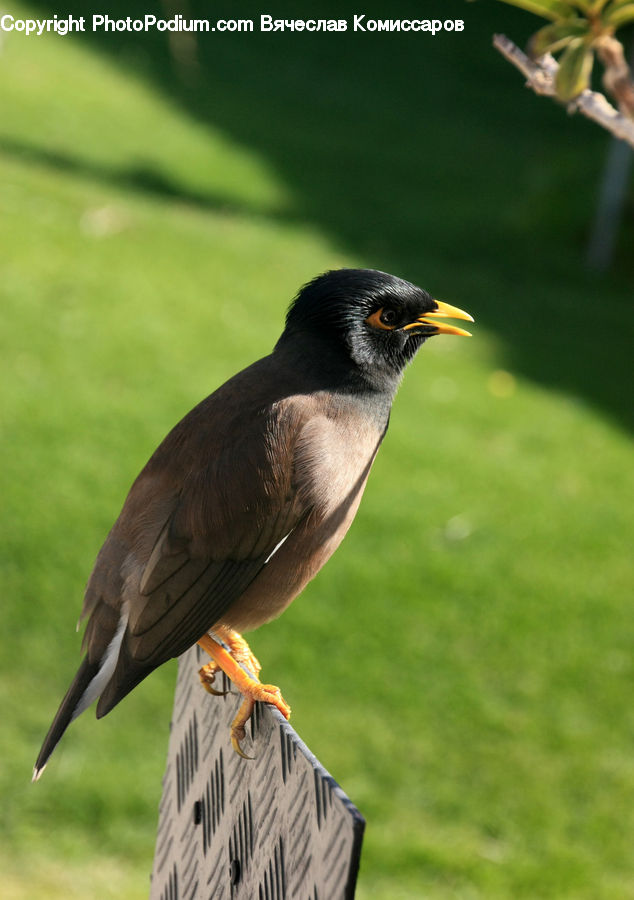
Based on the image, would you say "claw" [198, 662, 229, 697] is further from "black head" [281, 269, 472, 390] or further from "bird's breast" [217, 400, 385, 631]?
"black head" [281, 269, 472, 390]

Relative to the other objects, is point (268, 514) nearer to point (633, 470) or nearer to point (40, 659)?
point (40, 659)

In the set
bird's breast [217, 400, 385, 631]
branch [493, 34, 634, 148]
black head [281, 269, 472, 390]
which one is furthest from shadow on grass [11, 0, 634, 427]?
branch [493, 34, 634, 148]

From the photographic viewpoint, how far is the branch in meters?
1.78

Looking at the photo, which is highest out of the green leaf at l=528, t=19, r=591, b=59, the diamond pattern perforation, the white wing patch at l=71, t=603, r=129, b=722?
the green leaf at l=528, t=19, r=591, b=59

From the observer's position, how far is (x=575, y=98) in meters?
1.80

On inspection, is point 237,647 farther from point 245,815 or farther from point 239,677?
point 245,815

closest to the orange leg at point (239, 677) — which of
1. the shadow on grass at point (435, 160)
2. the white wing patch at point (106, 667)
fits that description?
the white wing patch at point (106, 667)

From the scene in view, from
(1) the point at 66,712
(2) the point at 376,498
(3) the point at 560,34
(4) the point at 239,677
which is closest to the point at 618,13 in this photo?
(3) the point at 560,34

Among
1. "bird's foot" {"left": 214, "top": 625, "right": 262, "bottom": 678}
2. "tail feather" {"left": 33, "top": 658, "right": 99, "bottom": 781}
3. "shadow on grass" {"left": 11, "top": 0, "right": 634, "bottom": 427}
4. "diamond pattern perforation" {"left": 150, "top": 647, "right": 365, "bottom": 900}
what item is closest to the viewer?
"diamond pattern perforation" {"left": 150, "top": 647, "right": 365, "bottom": 900}

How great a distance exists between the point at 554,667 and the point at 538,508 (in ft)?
3.66

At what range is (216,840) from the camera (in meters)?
1.81

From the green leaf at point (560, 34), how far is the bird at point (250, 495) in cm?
49

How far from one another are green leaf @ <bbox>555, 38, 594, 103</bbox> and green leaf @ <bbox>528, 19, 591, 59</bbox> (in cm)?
Result: 2

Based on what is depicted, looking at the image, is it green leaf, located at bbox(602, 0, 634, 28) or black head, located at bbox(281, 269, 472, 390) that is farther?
black head, located at bbox(281, 269, 472, 390)
